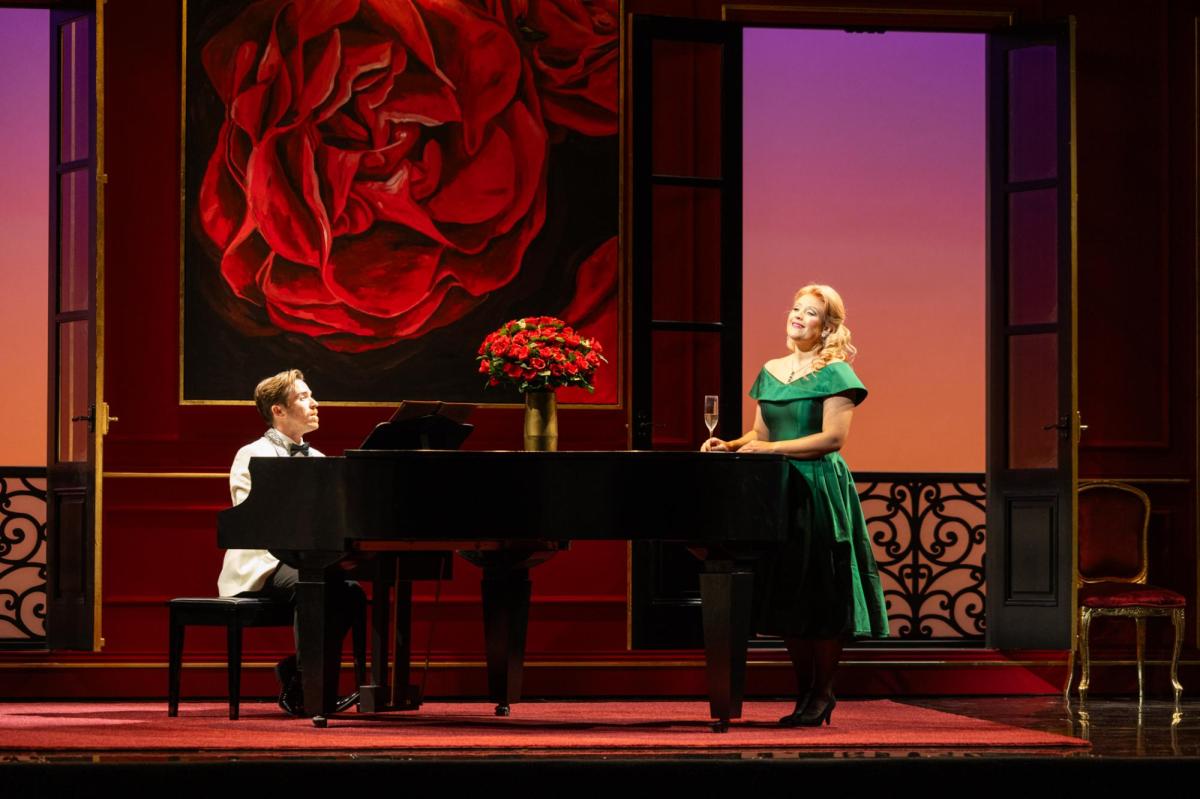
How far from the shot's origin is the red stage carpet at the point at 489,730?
4504 mm

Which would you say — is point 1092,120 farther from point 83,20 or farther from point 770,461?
point 83,20

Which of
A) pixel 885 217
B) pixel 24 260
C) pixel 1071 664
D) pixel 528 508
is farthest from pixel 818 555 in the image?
pixel 24 260

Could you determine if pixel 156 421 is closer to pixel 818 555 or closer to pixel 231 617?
pixel 231 617

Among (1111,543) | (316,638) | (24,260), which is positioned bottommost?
(316,638)

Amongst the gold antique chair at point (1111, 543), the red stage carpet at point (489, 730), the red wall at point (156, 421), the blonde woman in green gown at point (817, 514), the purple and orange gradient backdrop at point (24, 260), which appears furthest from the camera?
the purple and orange gradient backdrop at point (24, 260)

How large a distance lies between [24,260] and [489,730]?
4.88 metres

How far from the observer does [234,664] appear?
Result: 5.23 meters

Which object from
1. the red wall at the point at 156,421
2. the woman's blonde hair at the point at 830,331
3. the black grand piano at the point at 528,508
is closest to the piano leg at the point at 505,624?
the black grand piano at the point at 528,508

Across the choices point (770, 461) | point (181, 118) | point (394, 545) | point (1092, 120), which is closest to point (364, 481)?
point (394, 545)

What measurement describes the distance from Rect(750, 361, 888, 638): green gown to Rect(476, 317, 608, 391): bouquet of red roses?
26.5 inches

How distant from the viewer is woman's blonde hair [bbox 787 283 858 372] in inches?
198

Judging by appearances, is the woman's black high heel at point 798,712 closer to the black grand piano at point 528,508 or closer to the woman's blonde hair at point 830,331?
the black grand piano at point 528,508

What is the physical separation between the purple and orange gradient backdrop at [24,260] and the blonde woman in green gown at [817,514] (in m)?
4.90

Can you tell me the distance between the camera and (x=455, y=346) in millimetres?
6465
